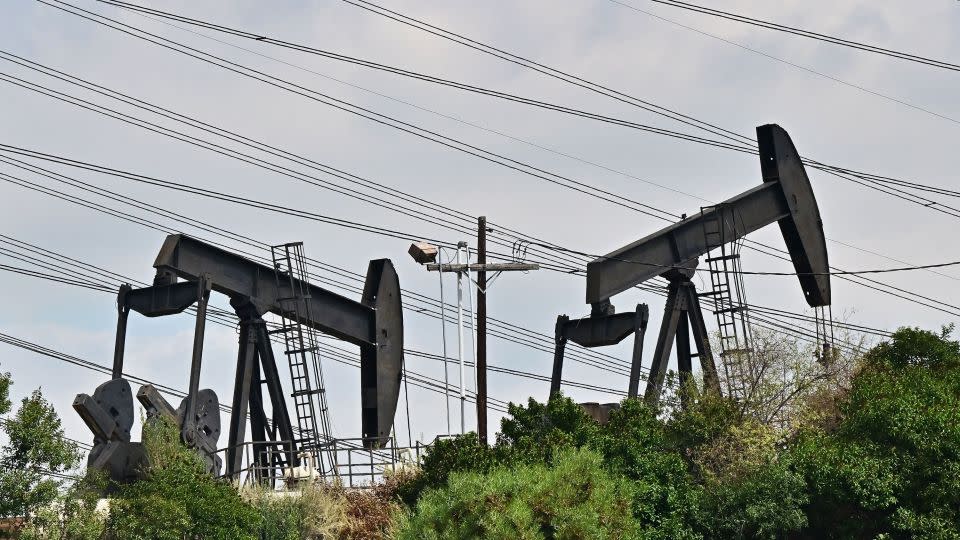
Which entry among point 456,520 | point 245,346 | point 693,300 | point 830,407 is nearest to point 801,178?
point 693,300

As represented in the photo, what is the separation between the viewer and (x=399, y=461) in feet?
109

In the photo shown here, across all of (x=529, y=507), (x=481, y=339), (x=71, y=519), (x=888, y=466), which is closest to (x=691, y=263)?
(x=481, y=339)

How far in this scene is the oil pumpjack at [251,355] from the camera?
32.1 metres

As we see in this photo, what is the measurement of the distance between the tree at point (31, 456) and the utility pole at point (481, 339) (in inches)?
332

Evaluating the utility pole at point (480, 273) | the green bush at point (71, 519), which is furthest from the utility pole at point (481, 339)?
the green bush at point (71, 519)

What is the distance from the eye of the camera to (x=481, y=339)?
1307 inches

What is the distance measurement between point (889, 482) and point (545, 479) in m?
6.81

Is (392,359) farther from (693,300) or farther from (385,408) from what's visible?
(693,300)

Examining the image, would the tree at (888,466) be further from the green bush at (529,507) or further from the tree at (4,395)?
the tree at (4,395)

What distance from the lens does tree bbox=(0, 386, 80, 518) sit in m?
27.8

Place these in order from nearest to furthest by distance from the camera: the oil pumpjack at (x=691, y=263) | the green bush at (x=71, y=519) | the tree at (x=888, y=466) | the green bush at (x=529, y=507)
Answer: the green bush at (x=529, y=507) < the green bush at (x=71, y=519) < the tree at (x=888, y=466) < the oil pumpjack at (x=691, y=263)

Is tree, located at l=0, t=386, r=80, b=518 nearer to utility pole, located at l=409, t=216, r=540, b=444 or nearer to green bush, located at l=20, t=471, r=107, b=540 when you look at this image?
green bush, located at l=20, t=471, r=107, b=540

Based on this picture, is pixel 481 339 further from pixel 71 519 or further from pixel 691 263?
pixel 71 519

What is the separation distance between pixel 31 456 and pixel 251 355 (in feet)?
25.0
